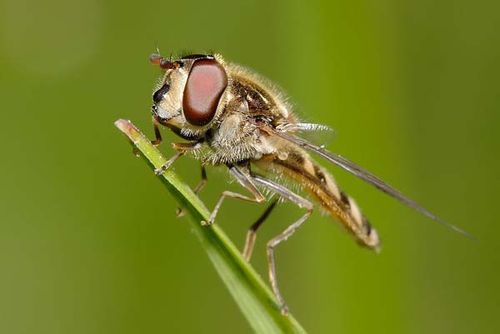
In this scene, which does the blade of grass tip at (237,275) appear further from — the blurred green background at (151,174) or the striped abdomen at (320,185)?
the blurred green background at (151,174)

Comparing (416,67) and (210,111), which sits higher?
(210,111)

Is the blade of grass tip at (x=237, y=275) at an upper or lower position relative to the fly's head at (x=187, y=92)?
lower

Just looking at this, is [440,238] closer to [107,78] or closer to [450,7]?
[450,7]

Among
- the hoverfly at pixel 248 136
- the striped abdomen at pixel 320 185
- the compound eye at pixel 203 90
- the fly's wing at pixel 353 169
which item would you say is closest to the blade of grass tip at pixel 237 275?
the fly's wing at pixel 353 169

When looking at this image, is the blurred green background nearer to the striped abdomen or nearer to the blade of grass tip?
the striped abdomen

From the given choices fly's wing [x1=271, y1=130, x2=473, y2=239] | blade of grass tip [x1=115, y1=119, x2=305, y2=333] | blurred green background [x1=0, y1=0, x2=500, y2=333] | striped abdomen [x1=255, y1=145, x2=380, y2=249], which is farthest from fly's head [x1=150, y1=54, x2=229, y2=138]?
blurred green background [x1=0, y1=0, x2=500, y2=333]

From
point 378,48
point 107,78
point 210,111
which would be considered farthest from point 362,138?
point 107,78

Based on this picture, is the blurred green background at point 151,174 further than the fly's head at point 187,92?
Yes
